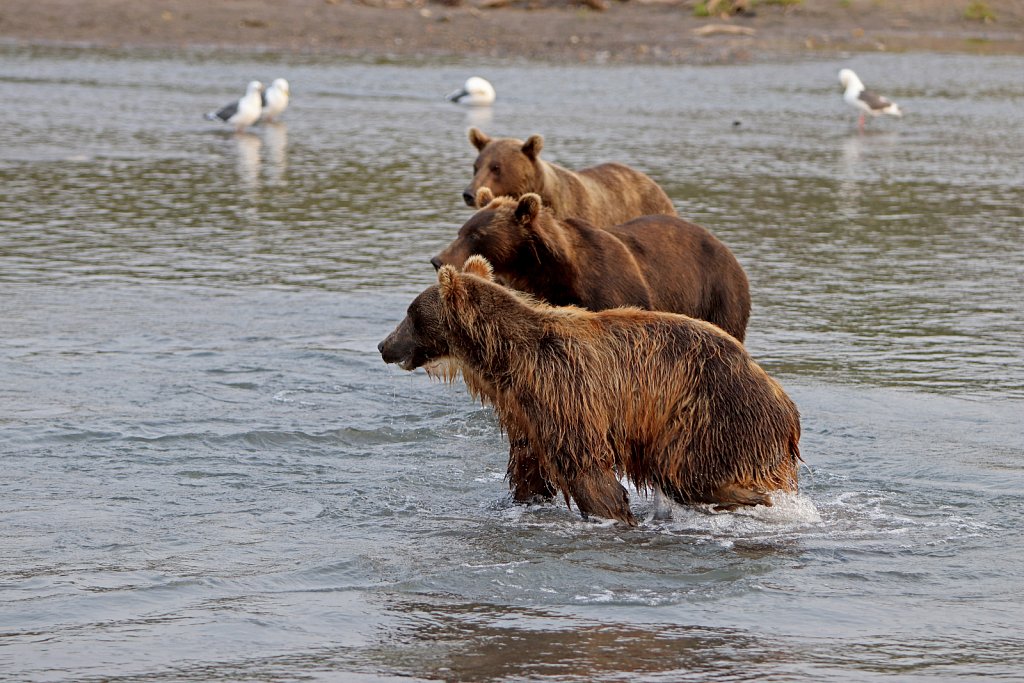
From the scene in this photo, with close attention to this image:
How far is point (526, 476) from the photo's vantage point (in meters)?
6.24

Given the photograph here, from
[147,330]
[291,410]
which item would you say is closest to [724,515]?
[291,410]

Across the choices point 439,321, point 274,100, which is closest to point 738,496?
point 439,321

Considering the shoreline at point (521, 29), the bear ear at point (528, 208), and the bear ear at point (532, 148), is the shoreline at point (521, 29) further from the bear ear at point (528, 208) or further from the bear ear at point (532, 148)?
the bear ear at point (528, 208)

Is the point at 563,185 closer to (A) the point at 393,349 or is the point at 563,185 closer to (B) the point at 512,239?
(B) the point at 512,239

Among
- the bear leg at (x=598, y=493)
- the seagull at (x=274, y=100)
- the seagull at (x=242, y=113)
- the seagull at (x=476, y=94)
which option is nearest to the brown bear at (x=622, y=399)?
the bear leg at (x=598, y=493)

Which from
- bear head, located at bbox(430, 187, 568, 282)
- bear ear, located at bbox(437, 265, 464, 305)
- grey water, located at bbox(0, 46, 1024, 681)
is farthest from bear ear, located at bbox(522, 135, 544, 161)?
bear ear, located at bbox(437, 265, 464, 305)

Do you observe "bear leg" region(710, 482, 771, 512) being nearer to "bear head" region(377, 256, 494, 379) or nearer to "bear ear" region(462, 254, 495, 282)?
"bear head" region(377, 256, 494, 379)

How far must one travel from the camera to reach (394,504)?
626 centimetres

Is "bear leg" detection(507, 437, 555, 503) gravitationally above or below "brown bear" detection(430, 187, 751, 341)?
below

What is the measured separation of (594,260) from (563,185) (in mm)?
2024

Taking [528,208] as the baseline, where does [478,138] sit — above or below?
above

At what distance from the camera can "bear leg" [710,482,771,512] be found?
599 cm

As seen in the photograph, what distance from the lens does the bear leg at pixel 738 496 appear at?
599cm

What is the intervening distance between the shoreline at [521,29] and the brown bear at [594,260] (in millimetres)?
18933
